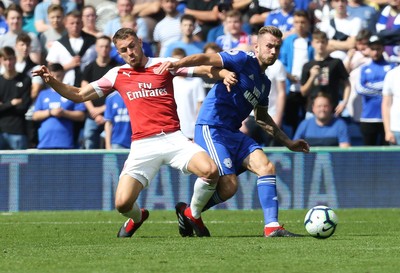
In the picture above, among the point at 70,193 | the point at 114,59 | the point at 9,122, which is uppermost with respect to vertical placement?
the point at 114,59

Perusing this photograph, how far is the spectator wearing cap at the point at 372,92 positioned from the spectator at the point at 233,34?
208cm

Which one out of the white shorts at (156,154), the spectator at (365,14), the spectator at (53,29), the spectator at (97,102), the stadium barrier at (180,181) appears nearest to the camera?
the white shorts at (156,154)

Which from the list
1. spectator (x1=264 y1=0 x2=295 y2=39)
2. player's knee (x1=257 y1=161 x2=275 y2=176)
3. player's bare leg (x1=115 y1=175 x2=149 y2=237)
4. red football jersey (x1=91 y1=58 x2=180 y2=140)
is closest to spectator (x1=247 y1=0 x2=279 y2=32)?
spectator (x1=264 y1=0 x2=295 y2=39)

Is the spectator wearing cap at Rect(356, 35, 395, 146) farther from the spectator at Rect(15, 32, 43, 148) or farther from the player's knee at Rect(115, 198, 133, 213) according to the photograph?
the player's knee at Rect(115, 198, 133, 213)

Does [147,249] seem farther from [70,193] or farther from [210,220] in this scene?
[70,193]

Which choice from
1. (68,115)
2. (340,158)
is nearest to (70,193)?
(68,115)

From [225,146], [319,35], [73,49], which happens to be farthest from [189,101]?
[225,146]

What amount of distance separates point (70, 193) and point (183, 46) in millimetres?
3325

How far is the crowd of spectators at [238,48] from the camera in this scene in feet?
55.3

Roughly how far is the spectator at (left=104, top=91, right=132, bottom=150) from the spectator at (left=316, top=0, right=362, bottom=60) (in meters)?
3.82

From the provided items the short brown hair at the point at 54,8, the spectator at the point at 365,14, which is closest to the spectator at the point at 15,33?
the short brown hair at the point at 54,8

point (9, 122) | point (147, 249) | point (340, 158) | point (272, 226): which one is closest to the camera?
point (147, 249)

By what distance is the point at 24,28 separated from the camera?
1967 cm

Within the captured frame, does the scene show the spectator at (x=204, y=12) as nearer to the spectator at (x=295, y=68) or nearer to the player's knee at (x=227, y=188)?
the spectator at (x=295, y=68)
